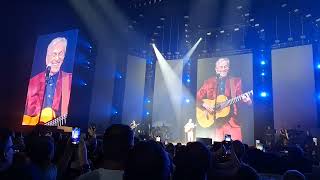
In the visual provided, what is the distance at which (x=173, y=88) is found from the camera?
16.5m

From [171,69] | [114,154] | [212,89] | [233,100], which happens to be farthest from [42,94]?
[114,154]

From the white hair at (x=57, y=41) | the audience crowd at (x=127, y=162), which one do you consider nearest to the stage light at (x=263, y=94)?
the white hair at (x=57, y=41)

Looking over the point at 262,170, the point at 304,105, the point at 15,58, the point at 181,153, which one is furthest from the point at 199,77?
the point at 181,153

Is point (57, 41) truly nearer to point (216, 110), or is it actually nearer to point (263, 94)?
point (216, 110)

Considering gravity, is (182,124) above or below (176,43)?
below

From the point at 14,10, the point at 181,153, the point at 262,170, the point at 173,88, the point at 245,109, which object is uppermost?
the point at 14,10

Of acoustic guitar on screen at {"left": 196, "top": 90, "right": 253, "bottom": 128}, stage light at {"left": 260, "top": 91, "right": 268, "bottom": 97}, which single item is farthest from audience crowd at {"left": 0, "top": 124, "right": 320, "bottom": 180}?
stage light at {"left": 260, "top": 91, "right": 268, "bottom": 97}

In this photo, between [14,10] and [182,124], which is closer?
[14,10]

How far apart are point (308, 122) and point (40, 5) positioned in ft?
41.4

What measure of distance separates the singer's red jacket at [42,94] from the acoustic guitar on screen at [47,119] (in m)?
0.13

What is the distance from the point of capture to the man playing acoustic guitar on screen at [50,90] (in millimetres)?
12383

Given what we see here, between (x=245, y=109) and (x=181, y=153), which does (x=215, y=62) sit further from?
(x=181, y=153)

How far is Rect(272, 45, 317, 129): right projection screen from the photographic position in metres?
12.0

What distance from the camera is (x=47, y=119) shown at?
1237 cm
